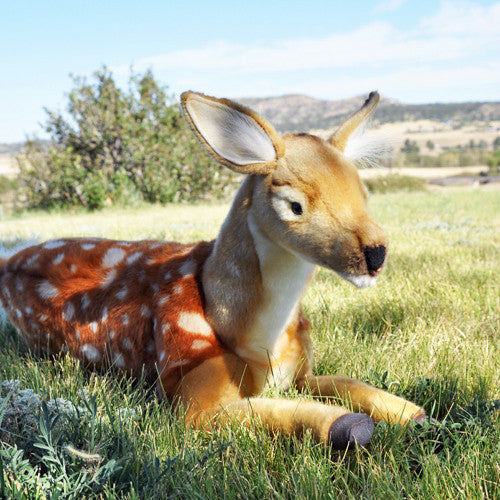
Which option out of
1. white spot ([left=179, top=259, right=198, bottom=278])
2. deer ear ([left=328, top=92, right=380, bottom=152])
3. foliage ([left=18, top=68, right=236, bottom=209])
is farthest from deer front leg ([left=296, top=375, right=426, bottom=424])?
foliage ([left=18, top=68, right=236, bottom=209])

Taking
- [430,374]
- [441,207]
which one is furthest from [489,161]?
[430,374]

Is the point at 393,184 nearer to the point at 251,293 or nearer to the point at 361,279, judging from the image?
the point at 251,293

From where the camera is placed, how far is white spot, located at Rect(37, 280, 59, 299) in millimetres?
2635

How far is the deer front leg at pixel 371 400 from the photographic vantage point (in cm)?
188

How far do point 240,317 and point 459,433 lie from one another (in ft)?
2.83

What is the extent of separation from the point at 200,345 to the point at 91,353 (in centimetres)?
69

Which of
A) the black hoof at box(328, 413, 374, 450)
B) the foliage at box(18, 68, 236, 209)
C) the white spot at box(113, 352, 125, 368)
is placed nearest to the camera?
the black hoof at box(328, 413, 374, 450)

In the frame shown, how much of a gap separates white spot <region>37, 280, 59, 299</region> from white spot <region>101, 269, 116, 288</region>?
0.28m

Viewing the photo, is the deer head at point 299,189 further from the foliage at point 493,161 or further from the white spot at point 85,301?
the foliage at point 493,161

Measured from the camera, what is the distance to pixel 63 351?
8.52 ft

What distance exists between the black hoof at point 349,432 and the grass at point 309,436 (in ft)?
0.15

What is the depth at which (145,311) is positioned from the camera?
2.30 metres

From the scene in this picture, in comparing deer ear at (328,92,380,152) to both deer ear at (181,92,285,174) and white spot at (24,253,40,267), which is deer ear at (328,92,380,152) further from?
white spot at (24,253,40,267)

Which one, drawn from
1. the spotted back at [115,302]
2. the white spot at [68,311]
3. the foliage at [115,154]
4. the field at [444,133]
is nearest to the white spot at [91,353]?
the spotted back at [115,302]
